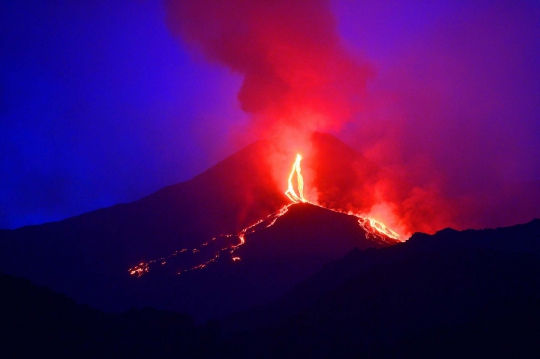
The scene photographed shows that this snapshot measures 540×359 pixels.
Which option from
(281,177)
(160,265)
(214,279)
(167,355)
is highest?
(281,177)

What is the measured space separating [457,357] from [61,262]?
4786 centimetres

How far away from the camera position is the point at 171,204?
60.3 meters

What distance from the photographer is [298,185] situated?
190 ft

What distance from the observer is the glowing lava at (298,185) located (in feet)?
173

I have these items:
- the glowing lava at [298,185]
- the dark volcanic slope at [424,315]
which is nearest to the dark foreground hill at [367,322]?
the dark volcanic slope at [424,315]

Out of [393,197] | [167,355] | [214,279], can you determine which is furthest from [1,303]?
[393,197]

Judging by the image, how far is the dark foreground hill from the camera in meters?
16.9

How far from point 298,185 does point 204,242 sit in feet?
46.9

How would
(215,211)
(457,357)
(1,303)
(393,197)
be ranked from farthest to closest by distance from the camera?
(393,197) < (215,211) < (1,303) < (457,357)

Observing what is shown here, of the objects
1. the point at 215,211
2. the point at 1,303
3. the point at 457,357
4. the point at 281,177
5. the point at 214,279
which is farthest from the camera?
the point at 281,177

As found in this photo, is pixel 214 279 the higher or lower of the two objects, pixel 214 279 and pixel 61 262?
the lower

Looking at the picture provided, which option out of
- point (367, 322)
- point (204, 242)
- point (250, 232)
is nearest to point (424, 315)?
point (367, 322)

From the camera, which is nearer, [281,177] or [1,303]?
[1,303]

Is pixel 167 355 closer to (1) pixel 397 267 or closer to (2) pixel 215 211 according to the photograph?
(1) pixel 397 267
